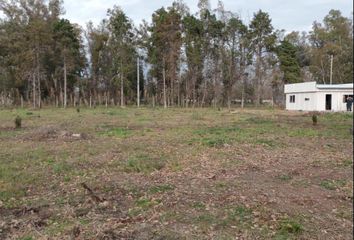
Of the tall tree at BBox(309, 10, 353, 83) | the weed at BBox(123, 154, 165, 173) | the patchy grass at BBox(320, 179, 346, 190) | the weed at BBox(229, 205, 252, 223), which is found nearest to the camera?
the weed at BBox(229, 205, 252, 223)

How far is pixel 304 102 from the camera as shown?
37094mm

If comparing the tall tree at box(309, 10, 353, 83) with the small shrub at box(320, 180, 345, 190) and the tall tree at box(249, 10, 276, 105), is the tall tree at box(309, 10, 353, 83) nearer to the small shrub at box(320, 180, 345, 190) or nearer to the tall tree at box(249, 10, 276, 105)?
the tall tree at box(249, 10, 276, 105)

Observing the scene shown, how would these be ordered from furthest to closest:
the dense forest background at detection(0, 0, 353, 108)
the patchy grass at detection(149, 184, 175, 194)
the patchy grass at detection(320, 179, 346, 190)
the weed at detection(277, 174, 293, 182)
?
the dense forest background at detection(0, 0, 353, 108)
the weed at detection(277, 174, 293, 182)
the patchy grass at detection(320, 179, 346, 190)
the patchy grass at detection(149, 184, 175, 194)

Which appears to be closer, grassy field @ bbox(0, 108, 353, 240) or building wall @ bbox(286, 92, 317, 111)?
grassy field @ bbox(0, 108, 353, 240)

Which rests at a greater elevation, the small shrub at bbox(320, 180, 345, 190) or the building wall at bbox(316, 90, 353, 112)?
the building wall at bbox(316, 90, 353, 112)

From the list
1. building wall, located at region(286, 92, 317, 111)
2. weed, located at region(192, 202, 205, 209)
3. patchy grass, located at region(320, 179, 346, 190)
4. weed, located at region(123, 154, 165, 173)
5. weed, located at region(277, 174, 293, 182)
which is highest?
building wall, located at region(286, 92, 317, 111)

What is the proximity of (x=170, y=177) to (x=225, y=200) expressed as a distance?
70.2 inches

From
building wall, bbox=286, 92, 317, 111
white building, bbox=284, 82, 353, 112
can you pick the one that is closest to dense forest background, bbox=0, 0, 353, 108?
building wall, bbox=286, 92, 317, 111

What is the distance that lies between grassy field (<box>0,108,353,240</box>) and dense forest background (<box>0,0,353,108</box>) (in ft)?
120

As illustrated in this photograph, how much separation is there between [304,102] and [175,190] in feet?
110

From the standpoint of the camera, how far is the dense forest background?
153ft

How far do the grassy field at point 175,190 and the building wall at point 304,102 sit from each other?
82.5ft

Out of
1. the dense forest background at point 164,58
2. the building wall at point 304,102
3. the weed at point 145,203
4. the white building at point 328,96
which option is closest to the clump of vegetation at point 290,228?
the weed at point 145,203

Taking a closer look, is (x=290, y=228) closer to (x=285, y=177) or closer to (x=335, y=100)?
(x=285, y=177)
